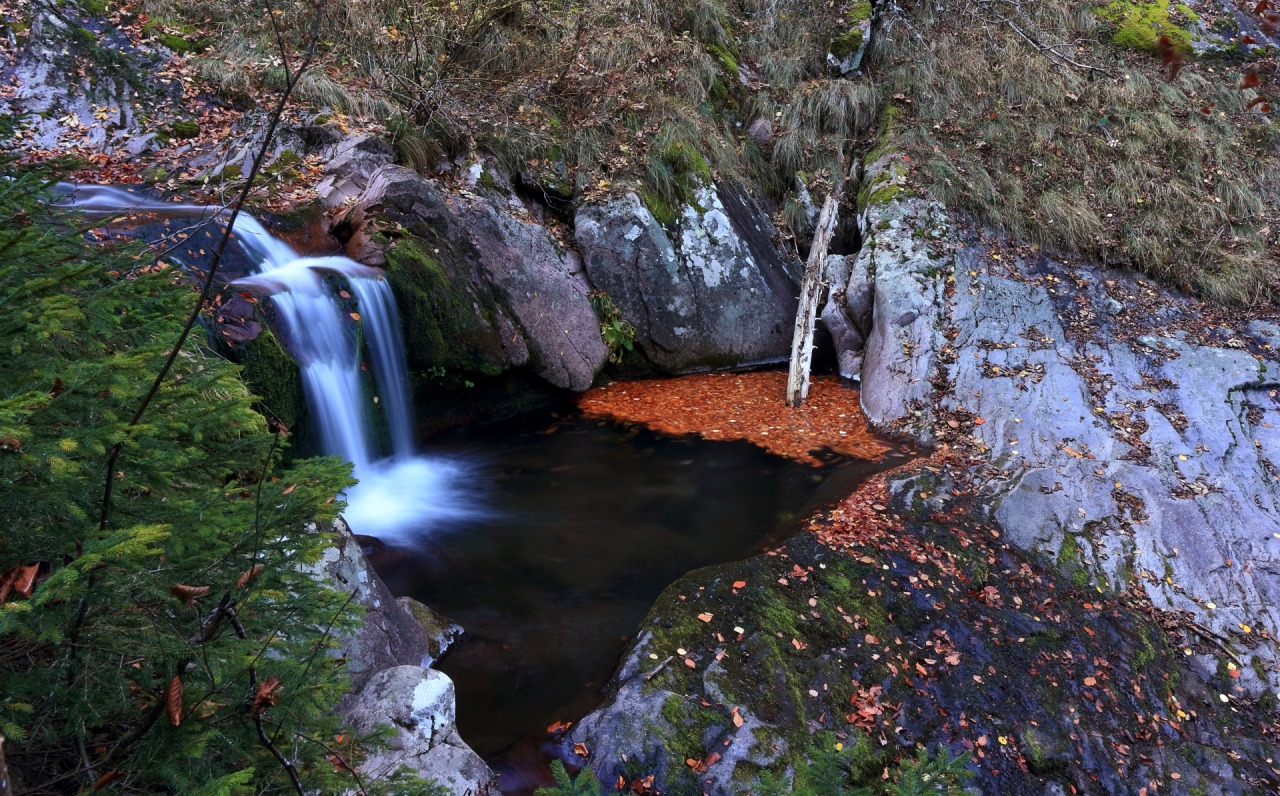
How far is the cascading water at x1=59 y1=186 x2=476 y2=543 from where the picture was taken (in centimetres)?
605

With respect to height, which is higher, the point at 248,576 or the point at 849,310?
the point at 248,576

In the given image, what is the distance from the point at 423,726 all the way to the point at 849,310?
7.64m

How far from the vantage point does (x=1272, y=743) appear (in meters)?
4.60

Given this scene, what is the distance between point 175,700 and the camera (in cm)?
149

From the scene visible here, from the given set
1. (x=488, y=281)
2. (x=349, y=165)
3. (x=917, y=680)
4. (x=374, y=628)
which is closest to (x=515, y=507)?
(x=374, y=628)

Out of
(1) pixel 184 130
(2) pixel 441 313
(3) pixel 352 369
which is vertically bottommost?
(3) pixel 352 369

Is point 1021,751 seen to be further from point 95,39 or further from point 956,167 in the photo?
point 956,167

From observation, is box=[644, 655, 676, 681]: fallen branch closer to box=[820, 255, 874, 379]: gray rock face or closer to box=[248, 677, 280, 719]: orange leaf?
box=[248, 677, 280, 719]: orange leaf

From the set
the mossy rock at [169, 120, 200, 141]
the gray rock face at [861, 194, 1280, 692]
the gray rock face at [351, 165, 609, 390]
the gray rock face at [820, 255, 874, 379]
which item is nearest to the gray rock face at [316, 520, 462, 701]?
the gray rock face at [351, 165, 609, 390]

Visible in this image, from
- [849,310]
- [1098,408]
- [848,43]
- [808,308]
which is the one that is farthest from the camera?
[848,43]

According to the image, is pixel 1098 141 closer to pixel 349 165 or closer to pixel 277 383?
pixel 349 165

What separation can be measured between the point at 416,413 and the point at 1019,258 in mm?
7483

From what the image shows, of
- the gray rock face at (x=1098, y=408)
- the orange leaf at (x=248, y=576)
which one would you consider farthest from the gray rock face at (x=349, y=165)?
the orange leaf at (x=248, y=576)

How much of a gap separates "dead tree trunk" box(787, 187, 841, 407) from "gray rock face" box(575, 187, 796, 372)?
2.03ft
